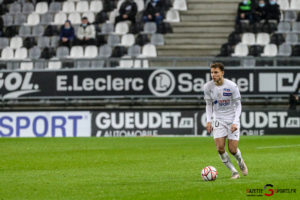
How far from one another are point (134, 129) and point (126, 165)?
12941 mm

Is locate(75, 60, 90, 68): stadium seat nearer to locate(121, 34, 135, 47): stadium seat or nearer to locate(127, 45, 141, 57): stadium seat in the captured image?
locate(127, 45, 141, 57): stadium seat

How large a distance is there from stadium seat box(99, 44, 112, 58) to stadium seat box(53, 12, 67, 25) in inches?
148

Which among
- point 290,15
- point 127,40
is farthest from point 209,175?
point 290,15

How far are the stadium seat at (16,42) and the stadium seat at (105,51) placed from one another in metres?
4.46

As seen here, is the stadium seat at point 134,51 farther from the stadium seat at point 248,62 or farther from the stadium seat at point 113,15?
the stadium seat at point 248,62

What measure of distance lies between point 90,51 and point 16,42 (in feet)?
13.9

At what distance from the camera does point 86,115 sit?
96.3 ft

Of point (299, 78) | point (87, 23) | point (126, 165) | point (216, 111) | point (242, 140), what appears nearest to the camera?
point (216, 111)

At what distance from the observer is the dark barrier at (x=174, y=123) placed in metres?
28.8

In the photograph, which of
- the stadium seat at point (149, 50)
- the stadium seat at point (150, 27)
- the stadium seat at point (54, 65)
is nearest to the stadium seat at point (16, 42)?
the stadium seat at point (54, 65)

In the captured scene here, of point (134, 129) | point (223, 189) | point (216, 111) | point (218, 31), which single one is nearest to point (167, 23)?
point (218, 31)

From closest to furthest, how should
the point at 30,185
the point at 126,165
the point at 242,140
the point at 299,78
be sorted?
the point at 30,185 < the point at 126,165 < the point at 242,140 < the point at 299,78

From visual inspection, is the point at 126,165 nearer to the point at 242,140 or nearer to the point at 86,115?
the point at 242,140

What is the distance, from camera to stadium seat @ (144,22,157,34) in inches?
1286
